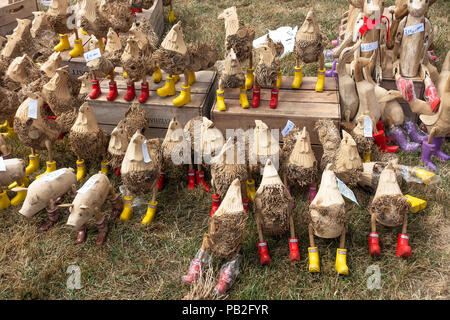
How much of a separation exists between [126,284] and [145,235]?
1.42ft

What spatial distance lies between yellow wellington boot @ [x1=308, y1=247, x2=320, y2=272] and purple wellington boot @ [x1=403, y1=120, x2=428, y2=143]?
1722mm

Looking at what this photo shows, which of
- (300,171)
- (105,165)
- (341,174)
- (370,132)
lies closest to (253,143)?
(300,171)

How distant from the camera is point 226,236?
267cm

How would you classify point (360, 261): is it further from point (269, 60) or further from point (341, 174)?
point (269, 60)

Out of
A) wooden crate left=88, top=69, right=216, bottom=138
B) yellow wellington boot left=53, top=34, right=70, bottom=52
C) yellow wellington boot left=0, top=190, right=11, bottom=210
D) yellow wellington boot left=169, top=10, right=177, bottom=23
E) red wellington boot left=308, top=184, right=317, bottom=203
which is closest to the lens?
red wellington boot left=308, top=184, right=317, bottom=203

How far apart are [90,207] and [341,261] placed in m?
1.72

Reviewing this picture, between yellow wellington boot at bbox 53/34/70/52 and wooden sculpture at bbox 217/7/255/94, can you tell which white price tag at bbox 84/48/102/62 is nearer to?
wooden sculpture at bbox 217/7/255/94

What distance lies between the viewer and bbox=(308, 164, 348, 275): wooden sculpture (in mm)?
2713

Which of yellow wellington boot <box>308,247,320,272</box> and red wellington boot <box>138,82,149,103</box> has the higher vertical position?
red wellington boot <box>138,82,149,103</box>

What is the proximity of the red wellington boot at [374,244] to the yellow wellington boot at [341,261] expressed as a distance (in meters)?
0.21

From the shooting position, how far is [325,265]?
2830 mm

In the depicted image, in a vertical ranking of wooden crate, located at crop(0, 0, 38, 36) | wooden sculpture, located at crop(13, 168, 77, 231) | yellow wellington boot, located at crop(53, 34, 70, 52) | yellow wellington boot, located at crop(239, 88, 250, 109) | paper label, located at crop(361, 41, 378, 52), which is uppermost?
wooden crate, located at crop(0, 0, 38, 36)

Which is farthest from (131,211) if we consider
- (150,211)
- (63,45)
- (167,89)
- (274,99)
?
(63,45)

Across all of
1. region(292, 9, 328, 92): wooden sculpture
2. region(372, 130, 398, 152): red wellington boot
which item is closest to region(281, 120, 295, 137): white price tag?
region(292, 9, 328, 92): wooden sculpture
